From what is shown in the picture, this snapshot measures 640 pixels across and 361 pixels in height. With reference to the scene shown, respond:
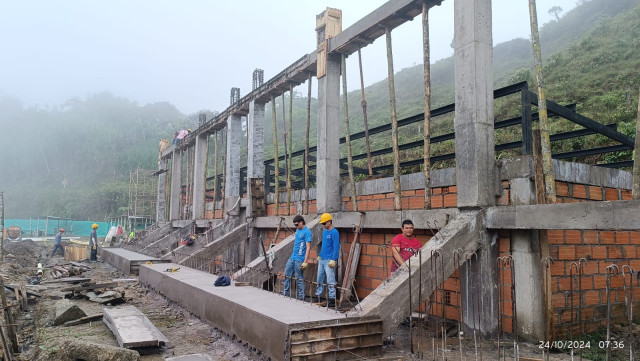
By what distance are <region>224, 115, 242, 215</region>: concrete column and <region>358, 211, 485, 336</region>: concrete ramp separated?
8728 millimetres

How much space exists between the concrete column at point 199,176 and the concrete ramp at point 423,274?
11622 mm

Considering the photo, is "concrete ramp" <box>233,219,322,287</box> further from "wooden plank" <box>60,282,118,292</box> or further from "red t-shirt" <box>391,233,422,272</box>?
"wooden plank" <box>60,282,118,292</box>

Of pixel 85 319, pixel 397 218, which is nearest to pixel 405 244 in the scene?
pixel 397 218

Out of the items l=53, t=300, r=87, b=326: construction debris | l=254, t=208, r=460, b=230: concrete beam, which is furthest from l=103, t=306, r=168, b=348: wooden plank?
l=254, t=208, r=460, b=230: concrete beam

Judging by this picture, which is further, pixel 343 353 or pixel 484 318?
pixel 484 318

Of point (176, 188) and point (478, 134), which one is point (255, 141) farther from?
point (176, 188)

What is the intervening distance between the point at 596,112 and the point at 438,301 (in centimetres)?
1763

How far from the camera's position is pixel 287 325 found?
416 cm

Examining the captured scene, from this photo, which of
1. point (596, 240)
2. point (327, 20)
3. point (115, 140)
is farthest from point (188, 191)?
point (115, 140)

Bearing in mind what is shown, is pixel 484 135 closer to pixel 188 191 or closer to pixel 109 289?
pixel 109 289

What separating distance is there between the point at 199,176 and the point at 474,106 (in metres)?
12.2

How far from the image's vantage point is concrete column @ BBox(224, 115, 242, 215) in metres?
13.3

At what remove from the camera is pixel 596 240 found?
588cm

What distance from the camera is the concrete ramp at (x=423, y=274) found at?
15.4ft
